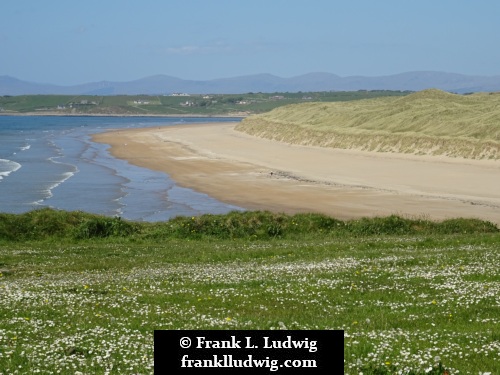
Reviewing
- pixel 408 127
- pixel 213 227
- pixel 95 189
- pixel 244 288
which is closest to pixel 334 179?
pixel 95 189

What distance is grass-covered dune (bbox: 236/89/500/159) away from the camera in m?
82.5

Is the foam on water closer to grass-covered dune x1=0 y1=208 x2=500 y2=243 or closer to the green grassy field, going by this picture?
grass-covered dune x1=0 y1=208 x2=500 y2=243

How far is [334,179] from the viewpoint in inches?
2539

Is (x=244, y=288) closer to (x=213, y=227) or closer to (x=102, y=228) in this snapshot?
(x=213, y=227)

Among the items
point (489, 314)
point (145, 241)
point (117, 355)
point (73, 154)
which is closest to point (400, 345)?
point (489, 314)

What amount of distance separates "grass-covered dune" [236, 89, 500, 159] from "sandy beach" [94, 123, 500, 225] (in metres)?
3.03

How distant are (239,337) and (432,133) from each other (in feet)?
284

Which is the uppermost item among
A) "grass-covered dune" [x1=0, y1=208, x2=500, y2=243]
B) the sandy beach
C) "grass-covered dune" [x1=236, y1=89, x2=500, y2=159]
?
"grass-covered dune" [x1=236, y1=89, x2=500, y2=159]

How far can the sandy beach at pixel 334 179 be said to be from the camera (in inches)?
1861

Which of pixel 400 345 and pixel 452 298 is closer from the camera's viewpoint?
pixel 400 345

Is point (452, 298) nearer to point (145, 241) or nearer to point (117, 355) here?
point (117, 355)

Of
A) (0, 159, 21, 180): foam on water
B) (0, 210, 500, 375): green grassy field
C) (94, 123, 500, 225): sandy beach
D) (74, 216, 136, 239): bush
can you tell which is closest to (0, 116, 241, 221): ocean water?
(0, 159, 21, 180): foam on water

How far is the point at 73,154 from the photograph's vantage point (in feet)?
323

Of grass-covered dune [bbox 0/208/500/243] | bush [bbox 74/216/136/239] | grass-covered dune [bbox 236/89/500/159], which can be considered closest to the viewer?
bush [bbox 74/216/136/239]
